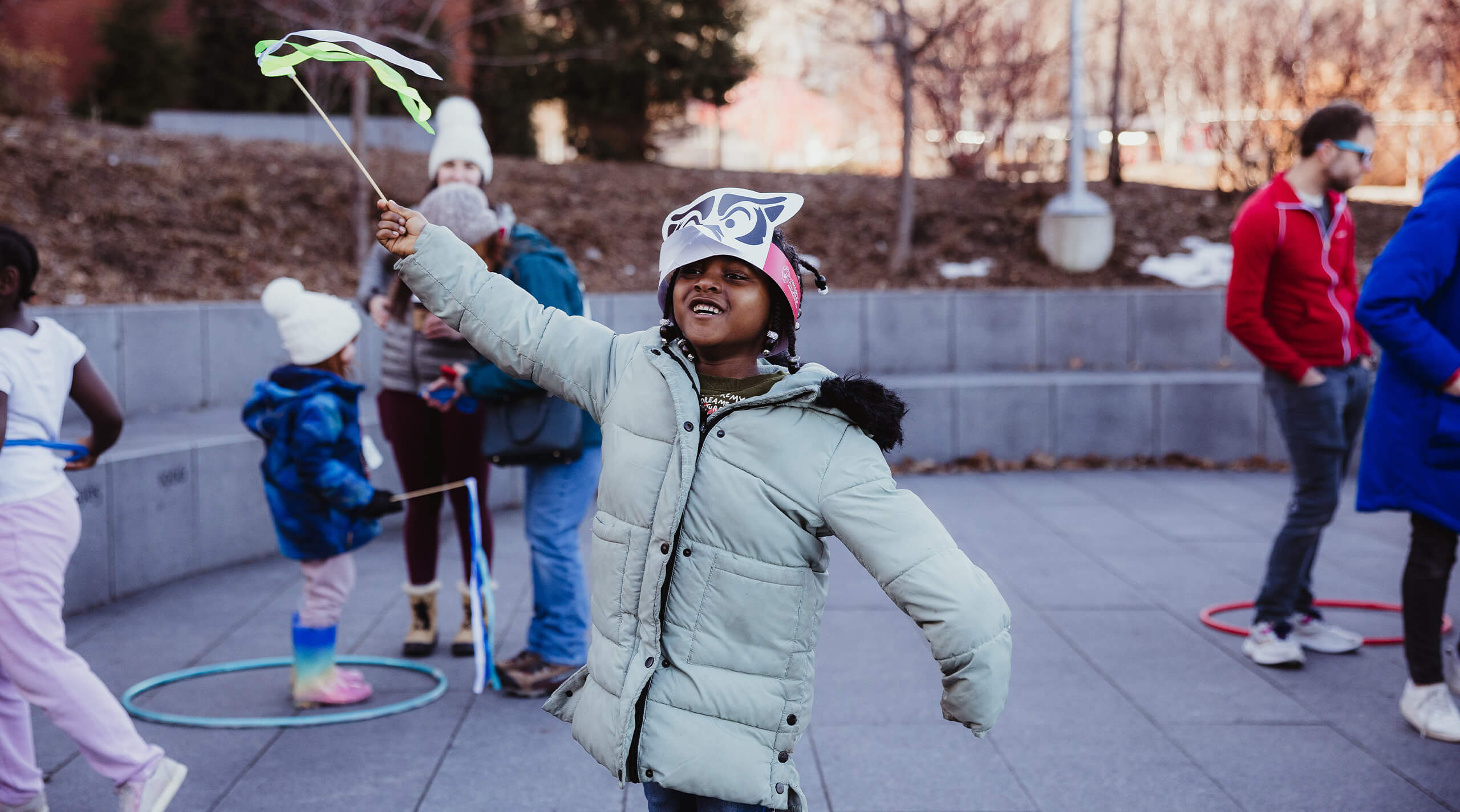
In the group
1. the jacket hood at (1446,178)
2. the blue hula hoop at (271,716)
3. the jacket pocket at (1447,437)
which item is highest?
the jacket hood at (1446,178)

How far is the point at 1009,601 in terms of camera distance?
6191 mm

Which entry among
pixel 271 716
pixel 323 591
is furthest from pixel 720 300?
pixel 271 716


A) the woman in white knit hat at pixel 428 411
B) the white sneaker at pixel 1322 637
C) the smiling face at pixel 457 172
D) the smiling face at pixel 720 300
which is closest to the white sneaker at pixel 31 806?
the woman in white knit hat at pixel 428 411

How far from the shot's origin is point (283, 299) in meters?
4.54

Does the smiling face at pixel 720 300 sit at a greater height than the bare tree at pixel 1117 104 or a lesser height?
lesser

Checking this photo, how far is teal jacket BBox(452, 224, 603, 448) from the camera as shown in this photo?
460cm

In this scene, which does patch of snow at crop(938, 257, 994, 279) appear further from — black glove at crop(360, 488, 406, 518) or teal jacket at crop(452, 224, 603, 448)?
black glove at crop(360, 488, 406, 518)

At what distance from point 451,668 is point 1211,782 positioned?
112 inches

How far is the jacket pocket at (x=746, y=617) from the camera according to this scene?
2.47 meters

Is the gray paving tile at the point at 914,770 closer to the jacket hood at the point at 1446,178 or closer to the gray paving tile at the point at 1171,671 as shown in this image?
the gray paving tile at the point at 1171,671

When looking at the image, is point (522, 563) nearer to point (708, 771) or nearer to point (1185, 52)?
point (708, 771)

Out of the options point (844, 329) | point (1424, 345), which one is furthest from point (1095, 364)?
point (1424, 345)

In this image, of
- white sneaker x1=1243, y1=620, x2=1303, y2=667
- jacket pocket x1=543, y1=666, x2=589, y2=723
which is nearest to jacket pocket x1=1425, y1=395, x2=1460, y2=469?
white sneaker x1=1243, y1=620, x2=1303, y2=667

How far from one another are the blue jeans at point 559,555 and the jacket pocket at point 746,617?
7.75 ft
